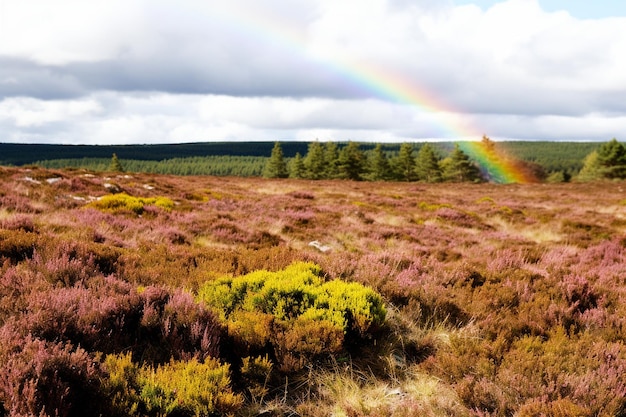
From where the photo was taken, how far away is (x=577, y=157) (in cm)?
18238

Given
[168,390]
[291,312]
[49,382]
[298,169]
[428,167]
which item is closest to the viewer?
[49,382]

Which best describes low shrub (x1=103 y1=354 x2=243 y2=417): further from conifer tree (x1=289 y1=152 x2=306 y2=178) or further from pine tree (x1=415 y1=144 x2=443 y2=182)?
conifer tree (x1=289 y1=152 x2=306 y2=178)

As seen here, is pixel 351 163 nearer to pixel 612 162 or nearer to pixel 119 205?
pixel 612 162

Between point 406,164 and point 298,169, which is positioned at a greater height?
point 406,164

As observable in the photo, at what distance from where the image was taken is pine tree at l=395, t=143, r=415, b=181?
75562 mm

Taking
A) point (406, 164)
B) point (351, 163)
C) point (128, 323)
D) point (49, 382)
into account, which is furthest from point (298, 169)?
point (49, 382)

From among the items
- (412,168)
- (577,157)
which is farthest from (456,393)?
(577,157)

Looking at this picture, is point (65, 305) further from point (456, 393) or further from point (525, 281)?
point (525, 281)

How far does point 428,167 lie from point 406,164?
13.9 ft

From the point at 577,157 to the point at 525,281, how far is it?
215 meters

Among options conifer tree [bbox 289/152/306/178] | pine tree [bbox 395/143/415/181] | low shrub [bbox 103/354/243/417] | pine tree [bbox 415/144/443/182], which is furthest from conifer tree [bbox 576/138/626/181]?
low shrub [bbox 103/354/243/417]

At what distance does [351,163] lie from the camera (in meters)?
72.8

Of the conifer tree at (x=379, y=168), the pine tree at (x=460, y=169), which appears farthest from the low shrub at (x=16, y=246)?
the pine tree at (x=460, y=169)

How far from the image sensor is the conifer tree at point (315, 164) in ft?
249
